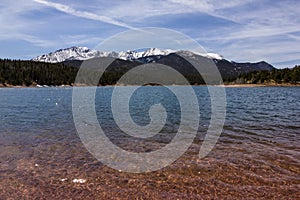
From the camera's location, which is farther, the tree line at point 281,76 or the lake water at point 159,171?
the tree line at point 281,76

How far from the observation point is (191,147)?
17.5 meters

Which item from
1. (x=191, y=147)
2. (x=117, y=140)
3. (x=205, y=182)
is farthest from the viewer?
(x=117, y=140)

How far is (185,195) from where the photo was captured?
1003 cm

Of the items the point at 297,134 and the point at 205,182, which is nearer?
the point at 205,182

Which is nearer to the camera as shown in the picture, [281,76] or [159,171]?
[159,171]

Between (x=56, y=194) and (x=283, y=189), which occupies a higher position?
(x=283, y=189)

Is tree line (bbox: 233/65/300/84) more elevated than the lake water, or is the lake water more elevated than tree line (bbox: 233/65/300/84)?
tree line (bbox: 233/65/300/84)

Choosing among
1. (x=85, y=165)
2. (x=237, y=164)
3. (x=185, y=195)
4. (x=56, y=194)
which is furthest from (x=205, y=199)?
(x=85, y=165)

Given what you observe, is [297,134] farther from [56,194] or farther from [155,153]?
[56,194]

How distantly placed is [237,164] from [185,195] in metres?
4.83

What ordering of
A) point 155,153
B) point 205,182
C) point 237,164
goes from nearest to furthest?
1. point 205,182
2. point 237,164
3. point 155,153

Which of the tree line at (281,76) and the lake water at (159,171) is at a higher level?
the tree line at (281,76)

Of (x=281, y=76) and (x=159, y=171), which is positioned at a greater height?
(x=281, y=76)

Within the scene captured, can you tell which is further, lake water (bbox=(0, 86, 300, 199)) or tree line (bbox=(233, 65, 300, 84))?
tree line (bbox=(233, 65, 300, 84))
